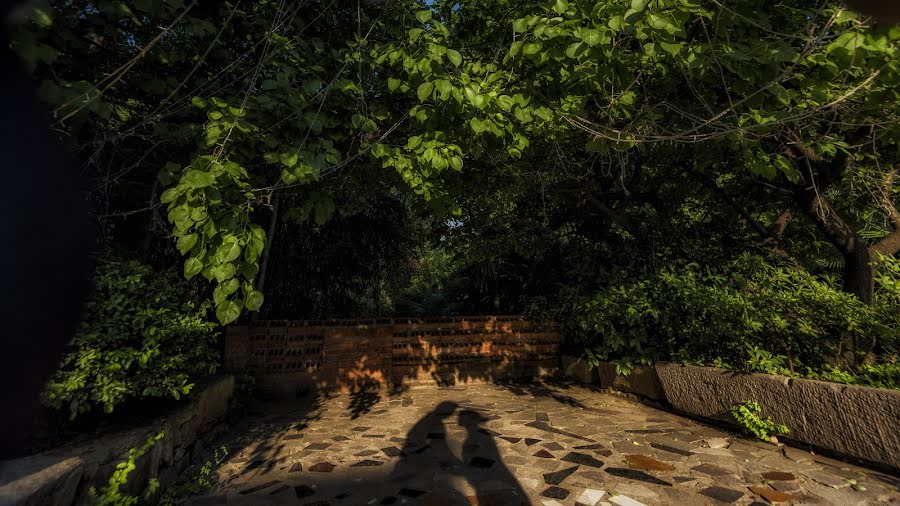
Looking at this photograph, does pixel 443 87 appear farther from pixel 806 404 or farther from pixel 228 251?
pixel 806 404

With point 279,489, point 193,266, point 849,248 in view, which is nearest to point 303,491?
point 279,489

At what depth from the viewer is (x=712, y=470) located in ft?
12.4

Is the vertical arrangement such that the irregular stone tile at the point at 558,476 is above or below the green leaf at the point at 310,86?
below

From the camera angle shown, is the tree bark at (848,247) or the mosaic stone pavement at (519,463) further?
the tree bark at (848,247)

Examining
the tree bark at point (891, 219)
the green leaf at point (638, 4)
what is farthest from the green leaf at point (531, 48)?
the tree bark at point (891, 219)

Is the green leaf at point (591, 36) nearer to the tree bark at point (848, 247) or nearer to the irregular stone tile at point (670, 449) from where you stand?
the tree bark at point (848, 247)

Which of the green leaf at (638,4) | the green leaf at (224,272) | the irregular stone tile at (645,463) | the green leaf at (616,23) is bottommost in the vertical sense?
the irregular stone tile at (645,463)

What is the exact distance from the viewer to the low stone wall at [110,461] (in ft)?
7.41

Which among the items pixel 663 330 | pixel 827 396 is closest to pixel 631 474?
pixel 827 396

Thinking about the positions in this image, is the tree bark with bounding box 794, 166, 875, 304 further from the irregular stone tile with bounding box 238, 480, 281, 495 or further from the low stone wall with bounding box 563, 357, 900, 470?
the irregular stone tile with bounding box 238, 480, 281, 495

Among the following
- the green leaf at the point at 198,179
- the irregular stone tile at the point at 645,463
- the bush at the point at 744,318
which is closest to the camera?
the green leaf at the point at 198,179

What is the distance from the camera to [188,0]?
402 centimetres

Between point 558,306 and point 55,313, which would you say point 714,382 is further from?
point 55,313

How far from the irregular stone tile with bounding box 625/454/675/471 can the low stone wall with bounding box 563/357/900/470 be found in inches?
59.4
